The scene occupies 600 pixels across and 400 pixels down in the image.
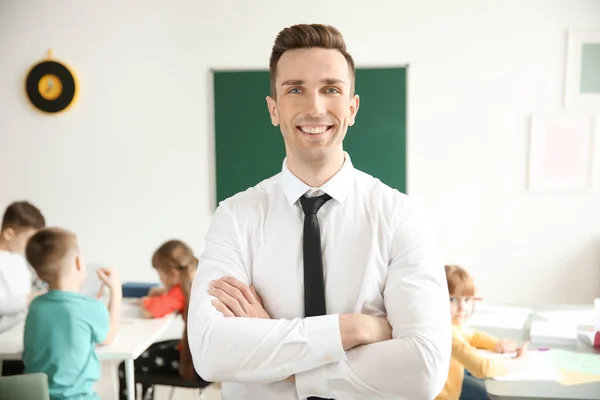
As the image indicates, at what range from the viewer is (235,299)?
1315 millimetres

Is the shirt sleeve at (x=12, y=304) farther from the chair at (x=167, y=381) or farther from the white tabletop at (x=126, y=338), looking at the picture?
the chair at (x=167, y=381)

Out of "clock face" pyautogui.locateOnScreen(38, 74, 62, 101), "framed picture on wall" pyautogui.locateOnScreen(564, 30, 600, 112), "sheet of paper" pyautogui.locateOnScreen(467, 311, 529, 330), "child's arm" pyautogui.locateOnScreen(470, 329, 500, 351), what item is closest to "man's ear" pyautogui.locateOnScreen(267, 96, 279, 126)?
"child's arm" pyautogui.locateOnScreen(470, 329, 500, 351)

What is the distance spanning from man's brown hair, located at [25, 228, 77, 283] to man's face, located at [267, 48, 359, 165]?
1353mm

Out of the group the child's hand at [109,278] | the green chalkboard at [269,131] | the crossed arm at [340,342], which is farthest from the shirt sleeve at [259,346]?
the green chalkboard at [269,131]

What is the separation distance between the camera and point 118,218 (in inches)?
181

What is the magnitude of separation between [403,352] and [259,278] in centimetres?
38

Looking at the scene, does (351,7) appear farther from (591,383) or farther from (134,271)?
(591,383)

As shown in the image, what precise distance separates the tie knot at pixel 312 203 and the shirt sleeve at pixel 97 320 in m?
1.27

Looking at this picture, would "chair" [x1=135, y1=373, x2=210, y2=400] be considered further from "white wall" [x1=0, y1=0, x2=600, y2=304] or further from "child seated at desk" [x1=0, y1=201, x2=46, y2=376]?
"white wall" [x1=0, y1=0, x2=600, y2=304]

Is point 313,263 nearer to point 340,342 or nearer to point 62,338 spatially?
point 340,342

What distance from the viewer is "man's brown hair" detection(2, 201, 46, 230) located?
3182 mm

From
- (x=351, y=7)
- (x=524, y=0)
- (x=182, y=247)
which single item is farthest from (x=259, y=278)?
(x=524, y=0)

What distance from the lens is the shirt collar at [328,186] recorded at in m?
1.41

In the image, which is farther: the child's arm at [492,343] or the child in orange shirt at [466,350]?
the child's arm at [492,343]
